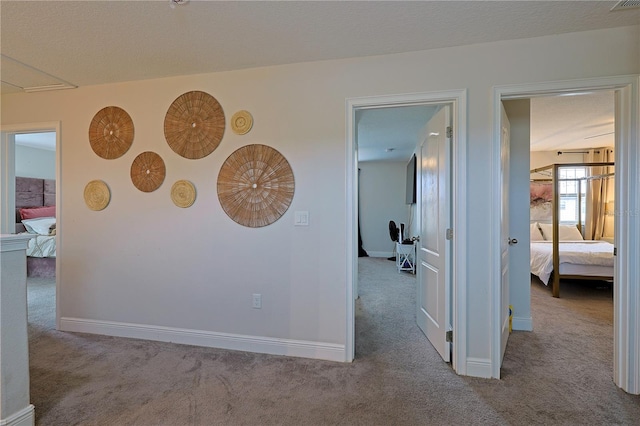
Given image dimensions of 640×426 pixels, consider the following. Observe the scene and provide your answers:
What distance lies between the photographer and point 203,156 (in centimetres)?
253

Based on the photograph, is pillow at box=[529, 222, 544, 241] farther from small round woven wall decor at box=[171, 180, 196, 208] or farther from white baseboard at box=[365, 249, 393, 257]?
small round woven wall decor at box=[171, 180, 196, 208]

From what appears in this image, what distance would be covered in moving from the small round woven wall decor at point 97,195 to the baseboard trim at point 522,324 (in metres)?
4.06

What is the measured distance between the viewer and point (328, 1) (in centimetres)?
164

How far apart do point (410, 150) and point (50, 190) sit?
760 cm

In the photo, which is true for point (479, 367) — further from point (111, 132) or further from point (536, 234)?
point (536, 234)

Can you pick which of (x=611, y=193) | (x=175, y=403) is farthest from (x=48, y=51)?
(x=611, y=193)

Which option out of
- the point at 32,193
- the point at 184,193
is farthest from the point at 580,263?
the point at 32,193

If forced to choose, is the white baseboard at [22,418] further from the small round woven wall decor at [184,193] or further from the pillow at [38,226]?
the pillow at [38,226]

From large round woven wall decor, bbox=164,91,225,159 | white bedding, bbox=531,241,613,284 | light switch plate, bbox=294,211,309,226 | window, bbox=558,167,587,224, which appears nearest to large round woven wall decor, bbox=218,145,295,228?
light switch plate, bbox=294,211,309,226

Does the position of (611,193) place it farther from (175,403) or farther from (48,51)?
(48,51)

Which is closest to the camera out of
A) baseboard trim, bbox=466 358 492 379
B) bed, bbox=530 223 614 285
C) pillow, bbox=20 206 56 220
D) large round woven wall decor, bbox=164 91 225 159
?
baseboard trim, bbox=466 358 492 379

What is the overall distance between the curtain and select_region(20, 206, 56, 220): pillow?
1029cm

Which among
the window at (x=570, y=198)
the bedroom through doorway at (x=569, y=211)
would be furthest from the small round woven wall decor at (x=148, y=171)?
the window at (x=570, y=198)

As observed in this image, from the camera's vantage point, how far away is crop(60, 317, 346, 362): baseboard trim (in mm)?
2320
